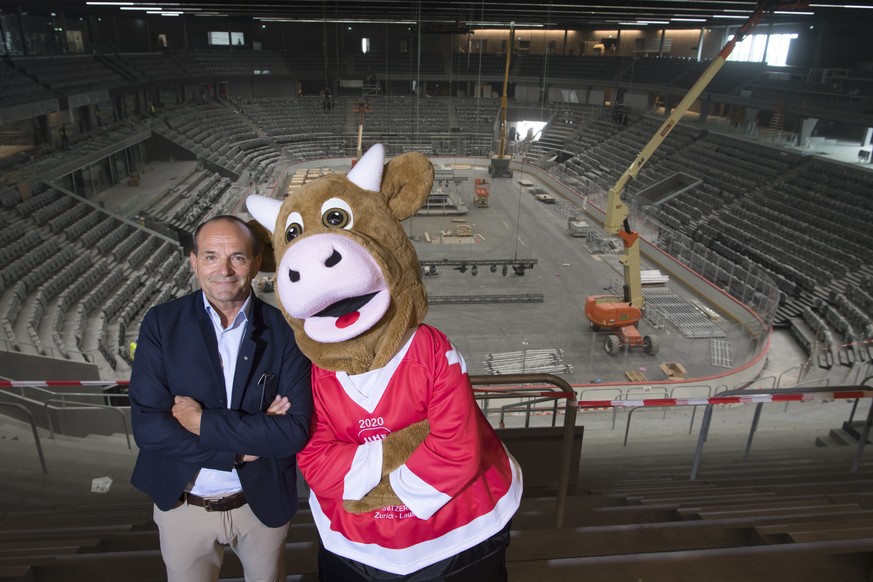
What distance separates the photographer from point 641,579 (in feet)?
7.16

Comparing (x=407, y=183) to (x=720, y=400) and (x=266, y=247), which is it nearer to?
(x=266, y=247)

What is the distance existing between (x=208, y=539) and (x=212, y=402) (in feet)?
1.62

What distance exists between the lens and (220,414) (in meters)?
1.94

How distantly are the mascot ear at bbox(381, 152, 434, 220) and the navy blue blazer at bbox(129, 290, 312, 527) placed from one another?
609 mm

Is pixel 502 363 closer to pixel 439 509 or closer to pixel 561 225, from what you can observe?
pixel 439 509

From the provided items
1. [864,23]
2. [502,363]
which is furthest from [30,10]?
[864,23]

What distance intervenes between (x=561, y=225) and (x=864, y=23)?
14.5 meters

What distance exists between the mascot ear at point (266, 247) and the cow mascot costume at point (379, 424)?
248 millimetres

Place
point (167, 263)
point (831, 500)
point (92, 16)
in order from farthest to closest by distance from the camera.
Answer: point (92, 16) → point (167, 263) → point (831, 500)

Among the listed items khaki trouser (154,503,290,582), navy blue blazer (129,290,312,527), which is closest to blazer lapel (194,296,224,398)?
navy blue blazer (129,290,312,527)

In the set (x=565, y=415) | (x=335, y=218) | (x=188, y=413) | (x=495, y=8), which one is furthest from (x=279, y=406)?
(x=495, y=8)

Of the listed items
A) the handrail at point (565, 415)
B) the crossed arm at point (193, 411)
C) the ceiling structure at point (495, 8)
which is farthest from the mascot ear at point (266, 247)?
the ceiling structure at point (495, 8)

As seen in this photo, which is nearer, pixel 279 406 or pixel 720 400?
pixel 279 406

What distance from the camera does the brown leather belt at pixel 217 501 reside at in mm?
2104
